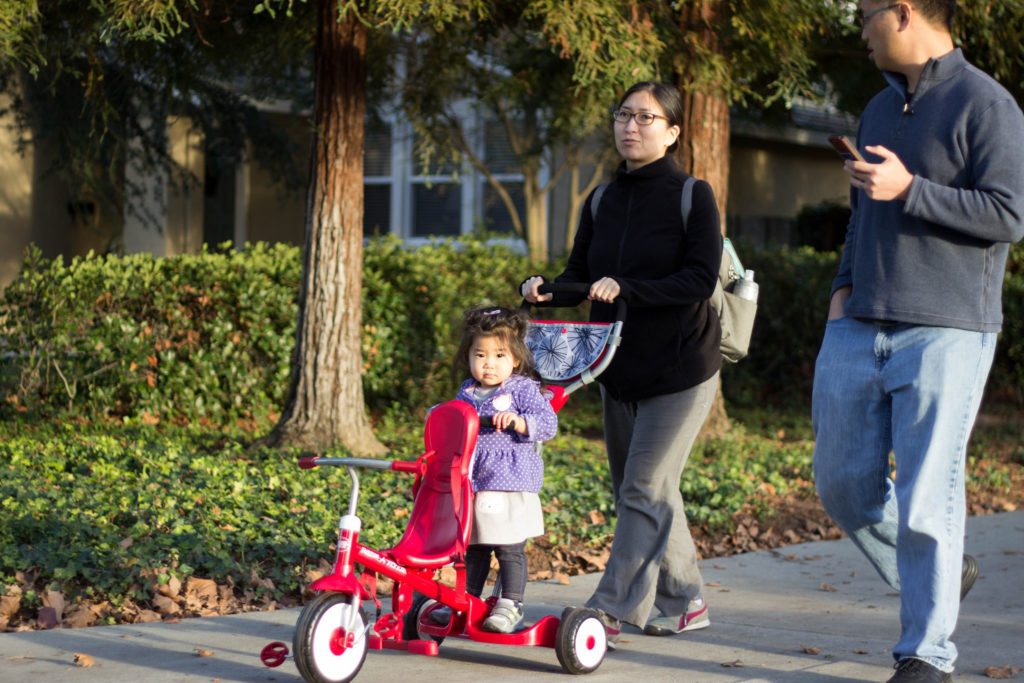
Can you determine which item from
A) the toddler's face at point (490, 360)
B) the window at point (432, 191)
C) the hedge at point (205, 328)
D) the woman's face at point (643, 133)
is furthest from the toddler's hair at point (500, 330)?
the window at point (432, 191)

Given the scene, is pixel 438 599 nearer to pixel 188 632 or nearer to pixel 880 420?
pixel 188 632

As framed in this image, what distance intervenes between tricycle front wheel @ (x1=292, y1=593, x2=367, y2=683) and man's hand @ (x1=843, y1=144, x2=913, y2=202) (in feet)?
6.34

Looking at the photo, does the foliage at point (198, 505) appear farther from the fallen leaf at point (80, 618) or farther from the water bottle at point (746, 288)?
the water bottle at point (746, 288)

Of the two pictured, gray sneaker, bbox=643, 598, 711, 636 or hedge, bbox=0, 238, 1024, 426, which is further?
hedge, bbox=0, 238, 1024, 426

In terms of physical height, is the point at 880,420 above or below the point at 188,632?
above

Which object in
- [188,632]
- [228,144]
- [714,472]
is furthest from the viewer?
[228,144]

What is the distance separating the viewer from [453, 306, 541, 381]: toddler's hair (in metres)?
4.08

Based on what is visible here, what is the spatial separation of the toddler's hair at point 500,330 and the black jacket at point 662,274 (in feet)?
1.08

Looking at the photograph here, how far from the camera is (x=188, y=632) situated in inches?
180

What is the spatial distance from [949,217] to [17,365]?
6.69 m

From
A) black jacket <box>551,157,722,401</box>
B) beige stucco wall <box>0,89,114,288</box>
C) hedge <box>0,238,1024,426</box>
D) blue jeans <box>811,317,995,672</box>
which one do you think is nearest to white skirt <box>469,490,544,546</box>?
black jacket <box>551,157,722,401</box>

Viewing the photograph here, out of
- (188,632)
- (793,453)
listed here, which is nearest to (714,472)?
(793,453)

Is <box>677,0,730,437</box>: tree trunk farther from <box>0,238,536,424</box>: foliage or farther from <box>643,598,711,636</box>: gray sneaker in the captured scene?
<box>643,598,711,636</box>: gray sneaker

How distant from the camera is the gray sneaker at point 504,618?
3.98m
